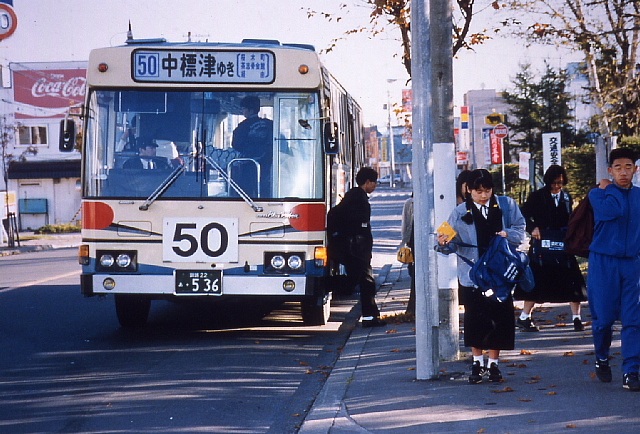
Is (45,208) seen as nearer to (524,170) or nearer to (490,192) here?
(524,170)

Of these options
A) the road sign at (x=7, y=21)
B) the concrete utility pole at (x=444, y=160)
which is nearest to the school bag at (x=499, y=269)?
the concrete utility pole at (x=444, y=160)

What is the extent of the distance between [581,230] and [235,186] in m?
4.48

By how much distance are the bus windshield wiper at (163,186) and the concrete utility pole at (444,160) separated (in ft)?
10.5

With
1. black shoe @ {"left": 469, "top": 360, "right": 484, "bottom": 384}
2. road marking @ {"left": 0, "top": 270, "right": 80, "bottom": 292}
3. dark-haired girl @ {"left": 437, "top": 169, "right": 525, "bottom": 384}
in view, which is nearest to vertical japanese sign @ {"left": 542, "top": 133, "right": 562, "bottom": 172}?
road marking @ {"left": 0, "top": 270, "right": 80, "bottom": 292}

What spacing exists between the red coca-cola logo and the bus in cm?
5522

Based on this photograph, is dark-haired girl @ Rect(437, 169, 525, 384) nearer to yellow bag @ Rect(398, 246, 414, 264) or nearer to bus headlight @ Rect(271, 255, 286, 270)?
yellow bag @ Rect(398, 246, 414, 264)

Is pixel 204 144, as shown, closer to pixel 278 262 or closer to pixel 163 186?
pixel 163 186

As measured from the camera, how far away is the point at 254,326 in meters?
13.5

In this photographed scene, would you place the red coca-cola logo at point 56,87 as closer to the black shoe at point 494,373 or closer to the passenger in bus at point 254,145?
the passenger in bus at point 254,145

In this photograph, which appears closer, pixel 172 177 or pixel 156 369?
pixel 156 369

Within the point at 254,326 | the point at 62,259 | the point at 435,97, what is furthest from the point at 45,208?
the point at 435,97

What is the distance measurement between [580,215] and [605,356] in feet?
3.87

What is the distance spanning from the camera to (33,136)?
65.2 m

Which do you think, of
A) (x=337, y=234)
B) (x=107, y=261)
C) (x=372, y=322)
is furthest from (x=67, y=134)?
(x=372, y=322)
